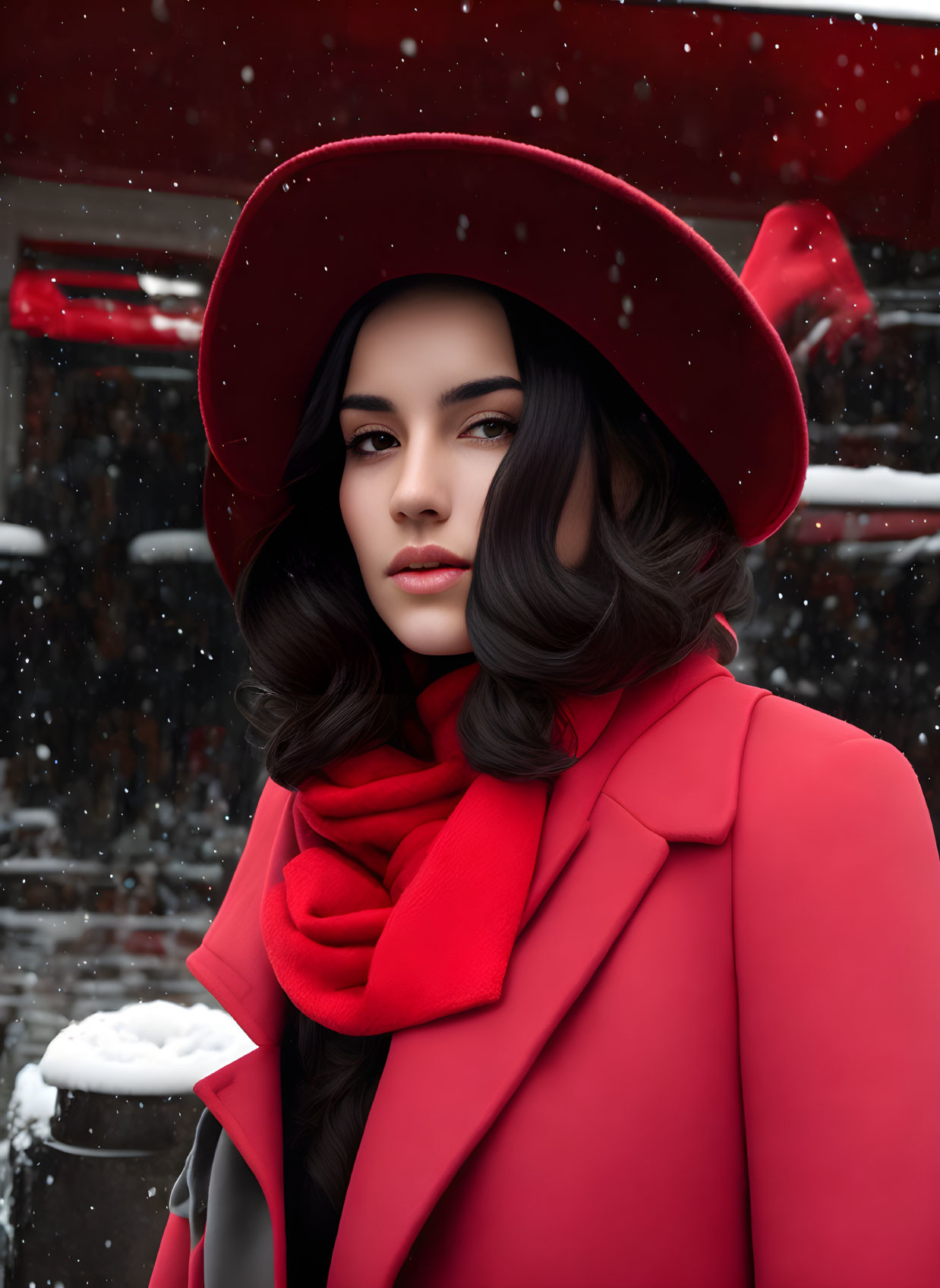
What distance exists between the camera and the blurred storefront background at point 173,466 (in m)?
2.13

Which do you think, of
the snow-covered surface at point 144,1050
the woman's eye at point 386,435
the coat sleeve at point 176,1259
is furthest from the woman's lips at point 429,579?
the snow-covered surface at point 144,1050

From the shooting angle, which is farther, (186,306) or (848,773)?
(186,306)

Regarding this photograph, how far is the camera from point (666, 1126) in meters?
0.67

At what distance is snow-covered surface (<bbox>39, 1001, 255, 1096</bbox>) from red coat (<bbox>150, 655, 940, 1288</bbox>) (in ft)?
4.02

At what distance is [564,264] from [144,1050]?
1.77 meters

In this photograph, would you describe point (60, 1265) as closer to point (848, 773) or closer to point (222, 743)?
point (222, 743)

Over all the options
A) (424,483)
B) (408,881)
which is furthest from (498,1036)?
(424,483)

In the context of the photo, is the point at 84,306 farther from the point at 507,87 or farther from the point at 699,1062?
the point at 699,1062

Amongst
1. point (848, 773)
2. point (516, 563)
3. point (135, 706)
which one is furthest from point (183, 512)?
point (848, 773)

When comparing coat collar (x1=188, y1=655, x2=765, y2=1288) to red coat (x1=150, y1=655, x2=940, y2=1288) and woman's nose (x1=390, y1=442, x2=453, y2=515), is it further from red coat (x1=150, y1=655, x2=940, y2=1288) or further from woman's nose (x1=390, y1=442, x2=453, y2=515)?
woman's nose (x1=390, y1=442, x2=453, y2=515)

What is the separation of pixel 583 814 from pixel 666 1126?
23 centimetres

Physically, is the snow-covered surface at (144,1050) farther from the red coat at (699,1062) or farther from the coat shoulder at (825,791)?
the coat shoulder at (825,791)

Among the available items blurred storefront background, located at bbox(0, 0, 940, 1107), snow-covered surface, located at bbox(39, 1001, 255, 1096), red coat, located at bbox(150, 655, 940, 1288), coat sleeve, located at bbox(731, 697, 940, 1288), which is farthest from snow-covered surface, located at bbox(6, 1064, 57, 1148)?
coat sleeve, located at bbox(731, 697, 940, 1288)

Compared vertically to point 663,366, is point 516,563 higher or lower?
lower
